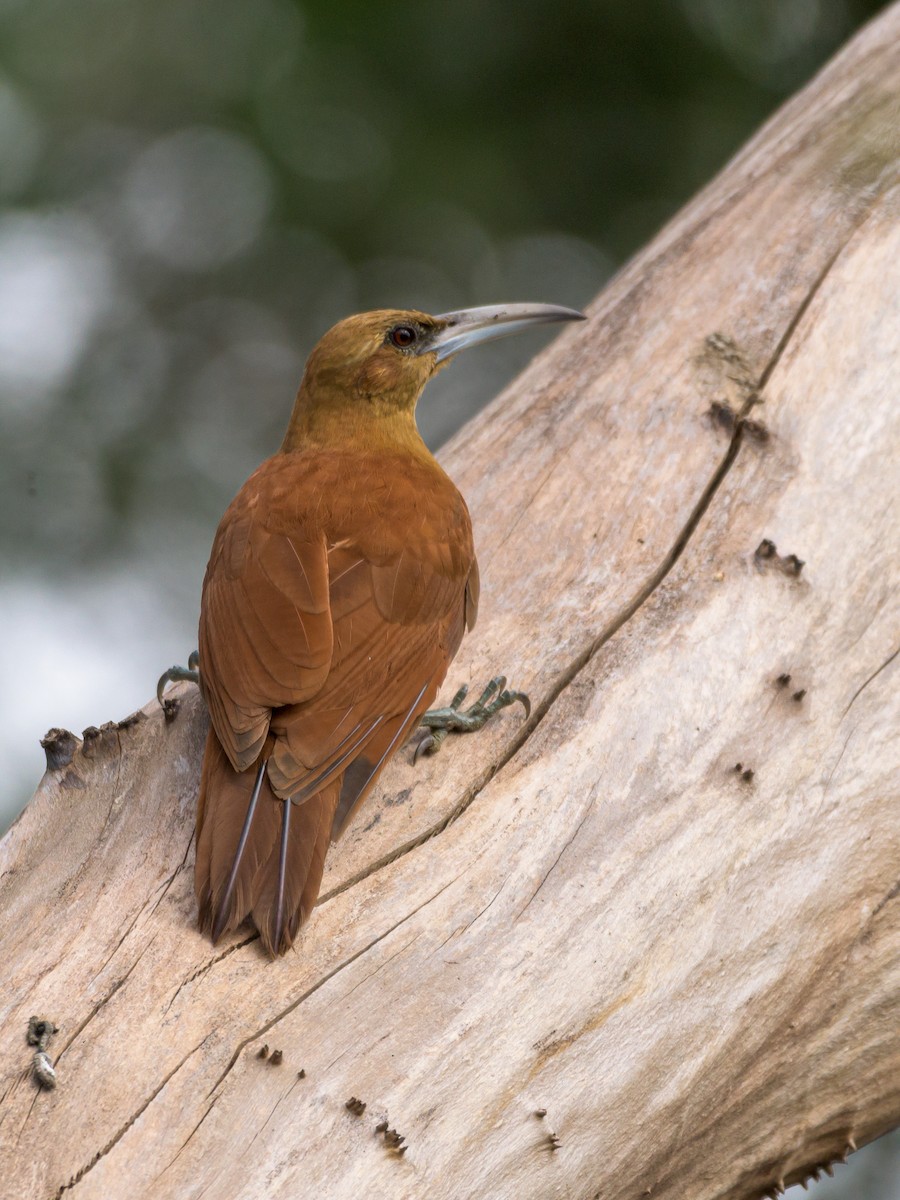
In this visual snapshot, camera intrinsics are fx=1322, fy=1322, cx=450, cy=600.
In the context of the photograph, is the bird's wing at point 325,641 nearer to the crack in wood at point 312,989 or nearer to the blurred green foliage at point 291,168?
the crack in wood at point 312,989

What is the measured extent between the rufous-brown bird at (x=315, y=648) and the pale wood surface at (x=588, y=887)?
113mm

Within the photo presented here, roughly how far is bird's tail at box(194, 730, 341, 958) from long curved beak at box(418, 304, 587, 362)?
1.65 meters

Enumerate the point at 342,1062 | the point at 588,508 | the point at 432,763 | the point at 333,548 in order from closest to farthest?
1. the point at 342,1062
2. the point at 432,763
3. the point at 333,548
4. the point at 588,508

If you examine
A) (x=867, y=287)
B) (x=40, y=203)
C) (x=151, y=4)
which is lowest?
(x=867, y=287)

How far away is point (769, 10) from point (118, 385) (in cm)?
382

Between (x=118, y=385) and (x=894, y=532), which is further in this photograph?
(x=118, y=385)

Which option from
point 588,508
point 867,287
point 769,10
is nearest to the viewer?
point 588,508

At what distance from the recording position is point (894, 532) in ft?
10.3

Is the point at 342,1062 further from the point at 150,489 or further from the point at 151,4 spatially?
the point at 151,4

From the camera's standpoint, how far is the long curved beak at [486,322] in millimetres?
3826

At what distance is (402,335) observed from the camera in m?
3.74

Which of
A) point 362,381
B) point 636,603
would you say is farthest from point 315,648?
point 362,381

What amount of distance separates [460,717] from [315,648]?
346 mm

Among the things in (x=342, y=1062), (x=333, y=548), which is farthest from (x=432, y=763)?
(x=342, y=1062)
